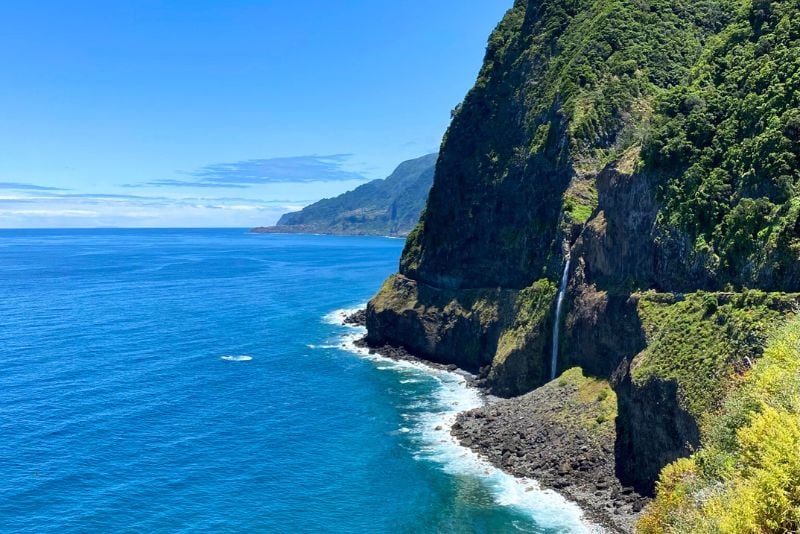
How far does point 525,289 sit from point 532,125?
32076 millimetres

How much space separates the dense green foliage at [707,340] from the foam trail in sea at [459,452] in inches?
562

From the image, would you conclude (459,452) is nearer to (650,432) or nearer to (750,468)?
(650,432)

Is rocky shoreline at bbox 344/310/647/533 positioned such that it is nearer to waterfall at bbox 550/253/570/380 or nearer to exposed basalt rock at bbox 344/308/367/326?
waterfall at bbox 550/253/570/380

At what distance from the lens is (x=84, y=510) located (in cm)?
5622

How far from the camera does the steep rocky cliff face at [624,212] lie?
55.4 m

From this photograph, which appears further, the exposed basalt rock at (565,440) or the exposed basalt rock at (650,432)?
the exposed basalt rock at (565,440)

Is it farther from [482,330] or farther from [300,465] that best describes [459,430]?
[482,330]

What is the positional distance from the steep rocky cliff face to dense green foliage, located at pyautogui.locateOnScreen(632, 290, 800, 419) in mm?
161

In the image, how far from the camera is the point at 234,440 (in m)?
73.7

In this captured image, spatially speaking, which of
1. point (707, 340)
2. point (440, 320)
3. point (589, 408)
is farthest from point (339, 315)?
point (707, 340)

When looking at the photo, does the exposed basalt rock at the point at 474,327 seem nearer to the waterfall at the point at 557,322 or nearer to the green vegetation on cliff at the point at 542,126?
the waterfall at the point at 557,322

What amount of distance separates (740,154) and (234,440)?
207ft

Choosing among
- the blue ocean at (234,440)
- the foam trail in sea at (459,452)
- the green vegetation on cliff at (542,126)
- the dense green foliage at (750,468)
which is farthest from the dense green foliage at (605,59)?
the dense green foliage at (750,468)

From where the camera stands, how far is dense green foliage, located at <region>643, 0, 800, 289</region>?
179 feet
